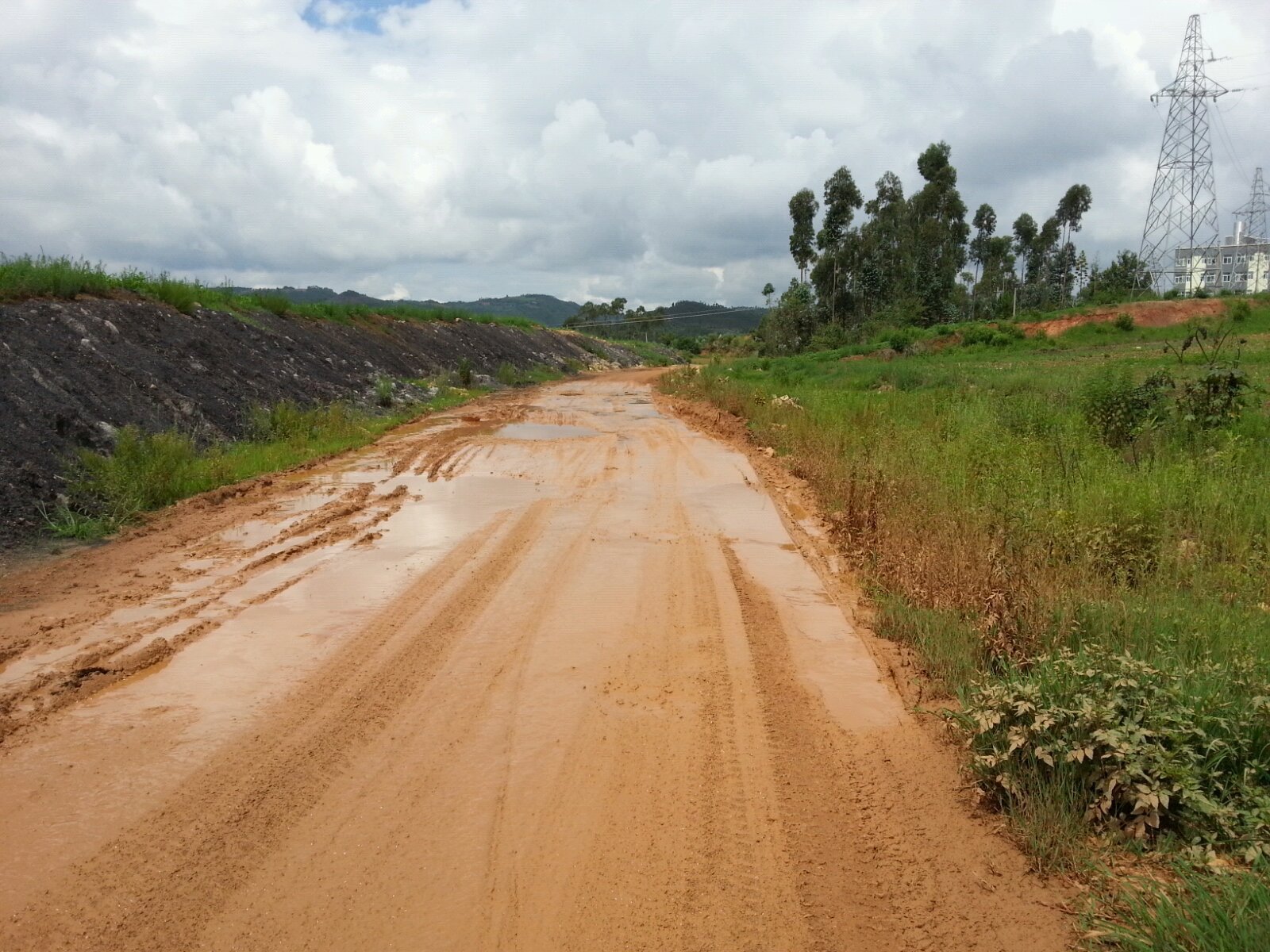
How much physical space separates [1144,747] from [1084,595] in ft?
7.31

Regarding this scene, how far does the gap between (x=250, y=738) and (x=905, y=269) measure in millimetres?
56072

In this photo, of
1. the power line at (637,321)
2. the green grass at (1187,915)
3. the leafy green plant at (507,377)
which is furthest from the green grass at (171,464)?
the power line at (637,321)

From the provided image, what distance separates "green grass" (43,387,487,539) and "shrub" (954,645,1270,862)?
879 cm

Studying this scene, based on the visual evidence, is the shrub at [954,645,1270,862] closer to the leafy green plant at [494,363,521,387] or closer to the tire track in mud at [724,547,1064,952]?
the tire track in mud at [724,547,1064,952]

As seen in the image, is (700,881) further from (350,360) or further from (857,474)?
(350,360)

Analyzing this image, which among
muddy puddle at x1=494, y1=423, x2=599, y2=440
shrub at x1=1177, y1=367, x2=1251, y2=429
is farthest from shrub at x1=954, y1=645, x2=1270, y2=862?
muddy puddle at x1=494, y1=423, x2=599, y2=440

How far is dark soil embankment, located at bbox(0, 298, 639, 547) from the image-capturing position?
941cm

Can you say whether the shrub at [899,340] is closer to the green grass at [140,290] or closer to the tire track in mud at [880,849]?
the green grass at [140,290]

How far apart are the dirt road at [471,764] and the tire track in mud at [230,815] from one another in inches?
0.6

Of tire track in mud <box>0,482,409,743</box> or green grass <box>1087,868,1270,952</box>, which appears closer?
green grass <box>1087,868,1270,952</box>

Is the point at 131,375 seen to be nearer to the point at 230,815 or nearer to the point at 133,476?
the point at 133,476

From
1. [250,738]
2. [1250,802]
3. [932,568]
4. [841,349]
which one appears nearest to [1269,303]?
[841,349]

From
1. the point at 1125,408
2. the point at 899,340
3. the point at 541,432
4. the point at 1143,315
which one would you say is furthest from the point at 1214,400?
the point at 1143,315

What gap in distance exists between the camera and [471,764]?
13.3 feet
